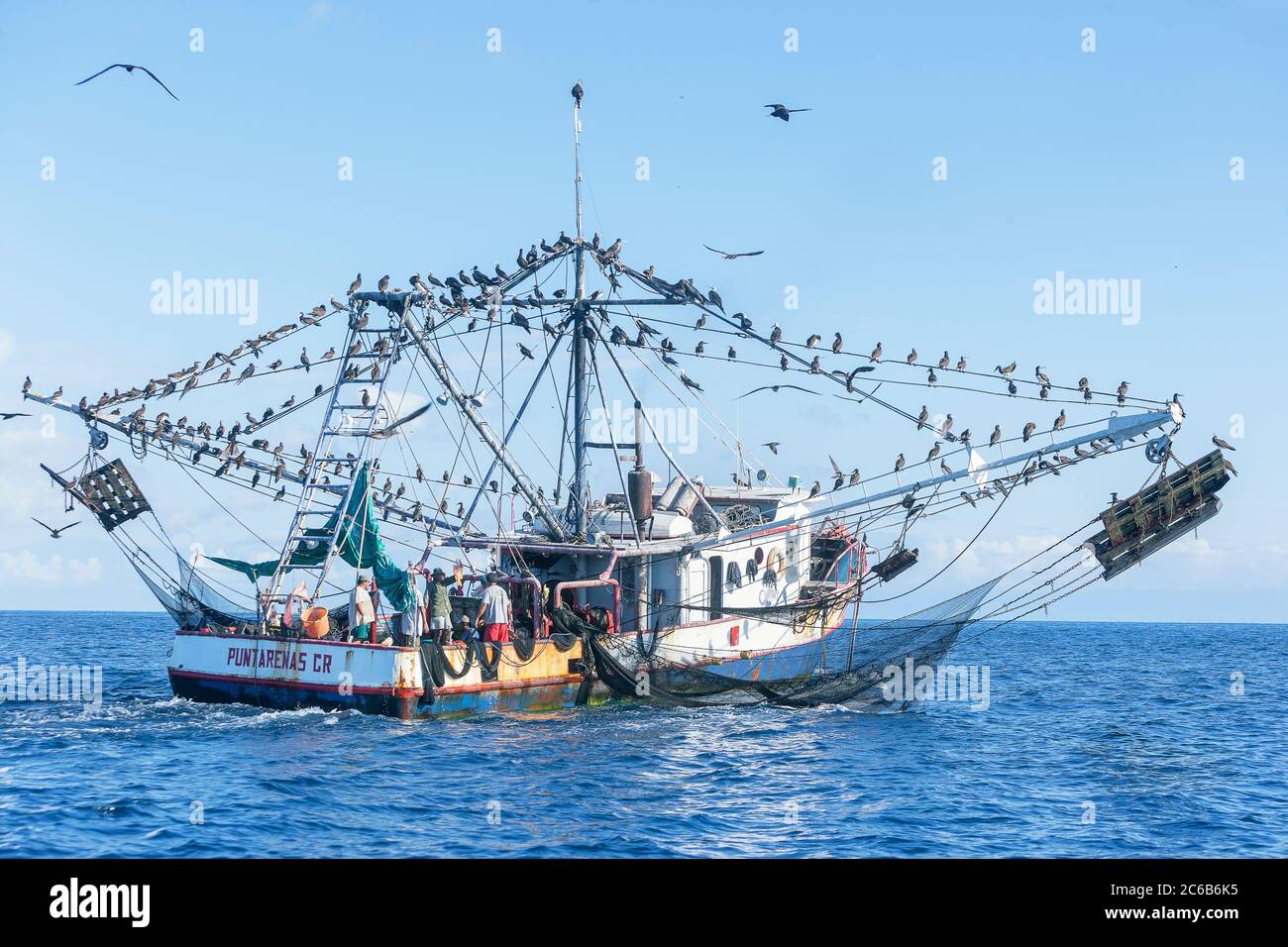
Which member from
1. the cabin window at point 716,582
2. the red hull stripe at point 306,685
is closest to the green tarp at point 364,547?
the red hull stripe at point 306,685

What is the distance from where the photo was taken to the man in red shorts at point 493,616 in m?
28.5

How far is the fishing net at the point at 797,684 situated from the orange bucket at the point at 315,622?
5.61 meters

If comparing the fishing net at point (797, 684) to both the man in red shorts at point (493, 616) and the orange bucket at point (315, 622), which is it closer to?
the man in red shorts at point (493, 616)

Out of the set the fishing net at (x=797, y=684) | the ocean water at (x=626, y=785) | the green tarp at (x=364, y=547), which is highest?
the green tarp at (x=364, y=547)

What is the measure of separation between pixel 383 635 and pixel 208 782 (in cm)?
700

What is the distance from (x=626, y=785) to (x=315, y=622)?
341 inches

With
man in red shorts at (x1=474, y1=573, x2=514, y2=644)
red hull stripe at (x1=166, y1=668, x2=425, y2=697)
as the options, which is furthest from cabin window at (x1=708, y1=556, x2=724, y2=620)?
red hull stripe at (x1=166, y1=668, x2=425, y2=697)

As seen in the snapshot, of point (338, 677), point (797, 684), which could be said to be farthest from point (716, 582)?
point (338, 677)

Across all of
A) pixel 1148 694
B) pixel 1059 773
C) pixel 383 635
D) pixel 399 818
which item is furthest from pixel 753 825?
pixel 1148 694

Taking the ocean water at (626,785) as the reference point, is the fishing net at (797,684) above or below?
above

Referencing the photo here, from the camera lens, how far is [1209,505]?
25.3 m

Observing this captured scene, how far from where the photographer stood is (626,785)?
22.1m

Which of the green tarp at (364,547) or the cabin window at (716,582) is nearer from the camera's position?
the green tarp at (364,547)

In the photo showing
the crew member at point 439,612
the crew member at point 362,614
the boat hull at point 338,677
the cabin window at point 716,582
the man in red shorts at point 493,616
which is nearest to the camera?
the boat hull at point 338,677
